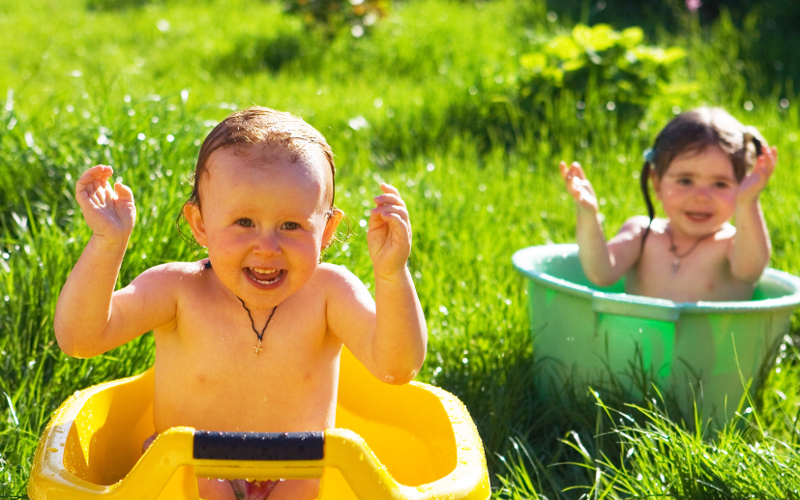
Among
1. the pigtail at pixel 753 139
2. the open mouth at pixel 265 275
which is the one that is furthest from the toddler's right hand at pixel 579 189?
the open mouth at pixel 265 275

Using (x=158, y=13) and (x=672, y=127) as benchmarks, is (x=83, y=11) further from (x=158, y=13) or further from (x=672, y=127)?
(x=672, y=127)

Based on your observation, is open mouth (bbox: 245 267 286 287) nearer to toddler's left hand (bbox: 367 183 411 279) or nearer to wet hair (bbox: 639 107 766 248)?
toddler's left hand (bbox: 367 183 411 279)

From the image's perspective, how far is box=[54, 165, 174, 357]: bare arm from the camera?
1.45 meters

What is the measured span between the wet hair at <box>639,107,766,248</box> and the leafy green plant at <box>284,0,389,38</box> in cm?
404

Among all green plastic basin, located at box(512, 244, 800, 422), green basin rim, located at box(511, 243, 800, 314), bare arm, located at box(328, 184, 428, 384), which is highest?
bare arm, located at box(328, 184, 428, 384)

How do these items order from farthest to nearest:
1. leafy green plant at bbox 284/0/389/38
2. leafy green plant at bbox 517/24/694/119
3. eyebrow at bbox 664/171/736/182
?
leafy green plant at bbox 284/0/389/38 < leafy green plant at bbox 517/24/694/119 < eyebrow at bbox 664/171/736/182

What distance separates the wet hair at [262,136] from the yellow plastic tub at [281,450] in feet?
1.50

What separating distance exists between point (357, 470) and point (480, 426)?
97 centimetres

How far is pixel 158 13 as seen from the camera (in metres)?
8.11

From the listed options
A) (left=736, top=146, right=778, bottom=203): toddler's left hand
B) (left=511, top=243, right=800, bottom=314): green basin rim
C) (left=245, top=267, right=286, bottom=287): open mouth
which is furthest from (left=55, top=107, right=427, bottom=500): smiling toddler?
(left=736, top=146, right=778, bottom=203): toddler's left hand

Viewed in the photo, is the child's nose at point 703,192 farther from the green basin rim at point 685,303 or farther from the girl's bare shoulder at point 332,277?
the girl's bare shoulder at point 332,277

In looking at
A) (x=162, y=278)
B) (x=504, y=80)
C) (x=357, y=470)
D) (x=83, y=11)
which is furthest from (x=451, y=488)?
(x=83, y=11)

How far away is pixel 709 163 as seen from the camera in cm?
252

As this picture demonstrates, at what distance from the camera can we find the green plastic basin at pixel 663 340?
6.96 feet
